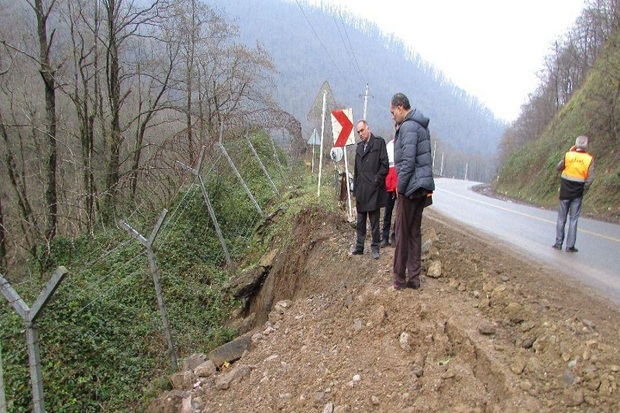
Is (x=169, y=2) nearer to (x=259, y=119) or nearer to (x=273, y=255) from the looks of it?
(x=259, y=119)

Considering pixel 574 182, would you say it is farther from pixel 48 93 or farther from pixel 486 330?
pixel 48 93

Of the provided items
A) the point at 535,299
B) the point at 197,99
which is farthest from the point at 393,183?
the point at 197,99

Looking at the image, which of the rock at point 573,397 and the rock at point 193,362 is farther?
the rock at point 193,362

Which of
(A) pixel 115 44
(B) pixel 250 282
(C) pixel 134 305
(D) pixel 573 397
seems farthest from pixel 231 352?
(A) pixel 115 44

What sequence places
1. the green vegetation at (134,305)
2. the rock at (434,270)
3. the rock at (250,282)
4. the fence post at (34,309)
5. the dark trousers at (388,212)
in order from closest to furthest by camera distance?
the fence post at (34,309), the rock at (434,270), the dark trousers at (388,212), the green vegetation at (134,305), the rock at (250,282)

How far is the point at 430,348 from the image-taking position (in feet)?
12.8

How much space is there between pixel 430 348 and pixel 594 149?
20.0 m

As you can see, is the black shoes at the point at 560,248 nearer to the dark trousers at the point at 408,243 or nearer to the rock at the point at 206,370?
the dark trousers at the point at 408,243

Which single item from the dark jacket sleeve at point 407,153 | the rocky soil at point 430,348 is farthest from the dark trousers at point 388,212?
the dark jacket sleeve at point 407,153

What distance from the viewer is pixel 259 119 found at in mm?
14438

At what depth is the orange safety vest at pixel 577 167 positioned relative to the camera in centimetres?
738

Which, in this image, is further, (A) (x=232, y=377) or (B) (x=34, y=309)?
(A) (x=232, y=377)

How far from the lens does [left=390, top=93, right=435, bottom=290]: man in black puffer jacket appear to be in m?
4.56

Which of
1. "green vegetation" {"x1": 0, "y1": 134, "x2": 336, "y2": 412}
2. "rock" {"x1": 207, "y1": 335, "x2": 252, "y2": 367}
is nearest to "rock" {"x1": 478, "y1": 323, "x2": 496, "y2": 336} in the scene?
"rock" {"x1": 207, "y1": 335, "x2": 252, "y2": 367}
